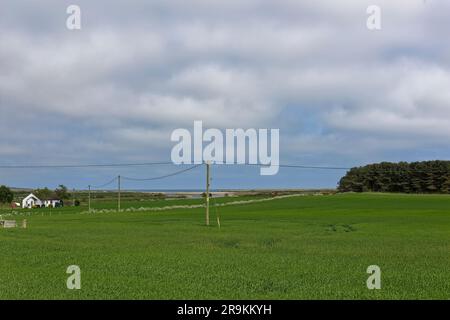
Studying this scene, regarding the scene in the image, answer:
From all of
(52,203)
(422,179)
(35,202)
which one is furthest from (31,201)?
(422,179)

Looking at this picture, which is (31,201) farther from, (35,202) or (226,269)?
(226,269)

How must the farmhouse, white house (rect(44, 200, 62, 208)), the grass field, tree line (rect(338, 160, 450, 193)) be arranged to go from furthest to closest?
tree line (rect(338, 160, 450, 193)), the farmhouse, white house (rect(44, 200, 62, 208)), the grass field

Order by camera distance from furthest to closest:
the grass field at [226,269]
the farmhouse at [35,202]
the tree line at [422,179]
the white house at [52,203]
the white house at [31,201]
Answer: the tree line at [422,179]
the white house at [31,201]
the farmhouse at [35,202]
the white house at [52,203]
the grass field at [226,269]

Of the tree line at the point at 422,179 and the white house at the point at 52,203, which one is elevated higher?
the tree line at the point at 422,179

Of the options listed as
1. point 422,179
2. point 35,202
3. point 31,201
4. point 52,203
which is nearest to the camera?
point 31,201

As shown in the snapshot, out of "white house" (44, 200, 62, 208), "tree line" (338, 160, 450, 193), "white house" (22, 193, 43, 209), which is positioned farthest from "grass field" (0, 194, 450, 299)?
"tree line" (338, 160, 450, 193)

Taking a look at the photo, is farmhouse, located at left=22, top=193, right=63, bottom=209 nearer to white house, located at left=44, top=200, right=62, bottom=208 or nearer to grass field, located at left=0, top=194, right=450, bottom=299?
white house, located at left=44, top=200, right=62, bottom=208

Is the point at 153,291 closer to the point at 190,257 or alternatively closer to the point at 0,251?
the point at 190,257

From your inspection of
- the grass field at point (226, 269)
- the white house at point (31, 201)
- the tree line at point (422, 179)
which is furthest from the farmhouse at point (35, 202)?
the grass field at point (226, 269)

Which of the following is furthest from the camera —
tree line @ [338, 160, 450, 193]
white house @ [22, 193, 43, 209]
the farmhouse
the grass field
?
tree line @ [338, 160, 450, 193]

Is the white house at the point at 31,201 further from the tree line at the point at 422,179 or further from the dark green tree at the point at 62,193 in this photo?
the tree line at the point at 422,179

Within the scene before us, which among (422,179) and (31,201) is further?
(422,179)

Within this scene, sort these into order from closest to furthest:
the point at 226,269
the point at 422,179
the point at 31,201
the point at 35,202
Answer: the point at 226,269
the point at 31,201
the point at 35,202
the point at 422,179

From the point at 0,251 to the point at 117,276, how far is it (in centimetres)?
1244
